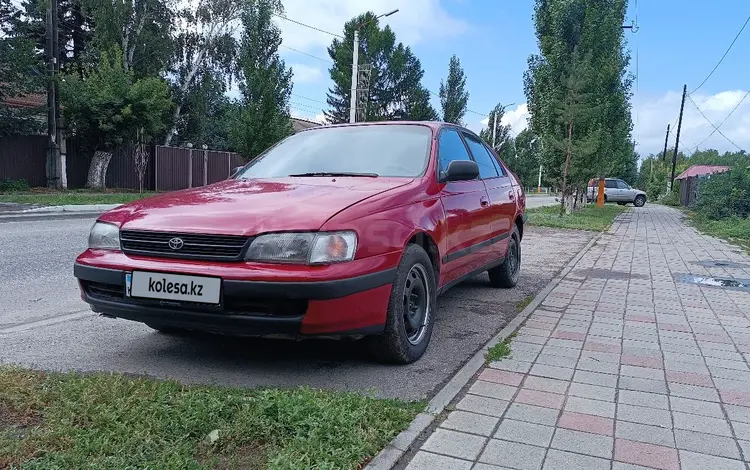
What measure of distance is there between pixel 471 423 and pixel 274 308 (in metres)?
1.16

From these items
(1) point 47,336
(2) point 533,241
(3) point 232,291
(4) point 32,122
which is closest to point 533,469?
(3) point 232,291

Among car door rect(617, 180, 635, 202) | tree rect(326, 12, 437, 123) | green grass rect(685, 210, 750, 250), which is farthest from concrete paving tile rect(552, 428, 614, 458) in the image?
tree rect(326, 12, 437, 123)

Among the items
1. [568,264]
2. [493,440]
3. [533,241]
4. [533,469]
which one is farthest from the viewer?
[533,241]

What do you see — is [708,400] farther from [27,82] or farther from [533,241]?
[27,82]

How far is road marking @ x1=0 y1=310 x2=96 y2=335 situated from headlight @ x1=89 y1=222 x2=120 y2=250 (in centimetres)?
128

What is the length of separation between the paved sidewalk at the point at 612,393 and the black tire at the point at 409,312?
0.50 metres

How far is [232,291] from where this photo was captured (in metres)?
2.93

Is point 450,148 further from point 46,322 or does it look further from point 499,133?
point 499,133

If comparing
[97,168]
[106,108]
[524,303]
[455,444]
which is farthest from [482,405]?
[97,168]

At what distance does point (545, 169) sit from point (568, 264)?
40.0 ft

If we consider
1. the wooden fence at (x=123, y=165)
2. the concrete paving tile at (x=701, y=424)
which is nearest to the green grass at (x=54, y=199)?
the wooden fence at (x=123, y=165)

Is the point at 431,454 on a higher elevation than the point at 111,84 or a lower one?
lower

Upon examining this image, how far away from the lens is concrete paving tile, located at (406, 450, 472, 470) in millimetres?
2363

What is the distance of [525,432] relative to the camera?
273 cm
